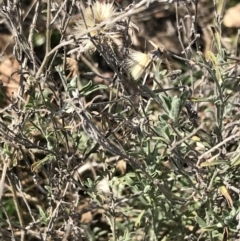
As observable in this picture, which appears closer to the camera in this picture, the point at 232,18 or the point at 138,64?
the point at 138,64

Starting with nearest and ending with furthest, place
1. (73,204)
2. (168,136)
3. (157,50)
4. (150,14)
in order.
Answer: (157,50) → (168,136) → (73,204) → (150,14)

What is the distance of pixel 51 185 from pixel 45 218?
0.08 metres

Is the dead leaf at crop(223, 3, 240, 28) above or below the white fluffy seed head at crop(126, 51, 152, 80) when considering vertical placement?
below

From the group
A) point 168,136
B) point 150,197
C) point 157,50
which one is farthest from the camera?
point 150,197

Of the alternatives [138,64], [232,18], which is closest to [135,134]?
[138,64]

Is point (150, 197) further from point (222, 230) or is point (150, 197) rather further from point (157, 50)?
point (157, 50)

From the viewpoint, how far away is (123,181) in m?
1.55

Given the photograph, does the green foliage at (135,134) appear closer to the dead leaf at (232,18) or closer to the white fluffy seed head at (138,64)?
the white fluffy seed head at (138,64)

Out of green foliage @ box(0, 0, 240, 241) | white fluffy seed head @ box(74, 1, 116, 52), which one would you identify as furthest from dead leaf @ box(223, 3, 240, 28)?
white fluffy seed head @ box(74, 1, 116, 52)

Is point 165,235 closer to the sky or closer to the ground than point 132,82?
closer to the ground

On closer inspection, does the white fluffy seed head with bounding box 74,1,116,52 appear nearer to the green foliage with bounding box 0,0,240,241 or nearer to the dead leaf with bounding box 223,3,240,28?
the green foliage with bounding box 0,0,240,241

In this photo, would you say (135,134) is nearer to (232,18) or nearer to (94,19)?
(94,19)

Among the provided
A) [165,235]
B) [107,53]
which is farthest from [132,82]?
[165,235]

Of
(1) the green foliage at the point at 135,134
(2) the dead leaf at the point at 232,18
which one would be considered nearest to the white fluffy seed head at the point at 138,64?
(1) the green foliage at the point at 135,134
